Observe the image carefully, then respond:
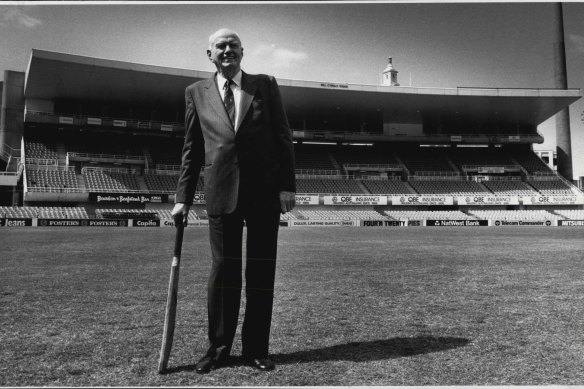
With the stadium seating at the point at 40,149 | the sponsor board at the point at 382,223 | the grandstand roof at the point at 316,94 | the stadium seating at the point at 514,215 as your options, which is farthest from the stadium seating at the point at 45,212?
the stadium seating at the point at 514,215

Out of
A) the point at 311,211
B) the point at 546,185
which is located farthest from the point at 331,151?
the point at 546,185

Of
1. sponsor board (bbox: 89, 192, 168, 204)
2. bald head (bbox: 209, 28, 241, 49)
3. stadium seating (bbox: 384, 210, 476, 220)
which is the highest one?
sponsor board (bbox: 89, 192, 168, 204)

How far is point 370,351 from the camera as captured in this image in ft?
10.3

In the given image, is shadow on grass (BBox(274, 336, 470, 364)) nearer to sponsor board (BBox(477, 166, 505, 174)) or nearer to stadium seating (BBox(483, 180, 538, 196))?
stadium seating (BBox(483, 180, 538, 196))

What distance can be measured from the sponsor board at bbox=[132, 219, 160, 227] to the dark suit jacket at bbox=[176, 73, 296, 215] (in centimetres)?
3341

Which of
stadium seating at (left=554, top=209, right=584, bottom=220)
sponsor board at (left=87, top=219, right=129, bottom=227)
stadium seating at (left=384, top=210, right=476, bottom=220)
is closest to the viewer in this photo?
sponsor board at (left=87, top=219, right=129, bottom=227)

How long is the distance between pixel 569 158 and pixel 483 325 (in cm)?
5686

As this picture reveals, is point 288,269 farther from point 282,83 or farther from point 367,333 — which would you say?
point 282,83

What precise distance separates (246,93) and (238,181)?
0.58m

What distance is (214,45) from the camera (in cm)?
298

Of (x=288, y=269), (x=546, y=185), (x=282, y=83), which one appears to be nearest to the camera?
(x=288, y=269)

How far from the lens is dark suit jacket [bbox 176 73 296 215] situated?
9.87 ft

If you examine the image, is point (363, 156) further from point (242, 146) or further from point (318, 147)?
point (242, 146)

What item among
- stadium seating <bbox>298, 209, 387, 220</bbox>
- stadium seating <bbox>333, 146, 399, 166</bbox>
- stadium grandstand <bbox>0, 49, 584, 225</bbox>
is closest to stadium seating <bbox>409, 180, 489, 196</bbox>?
stadium grandstand <bbox>0, 49, 584, 225</bbox>
